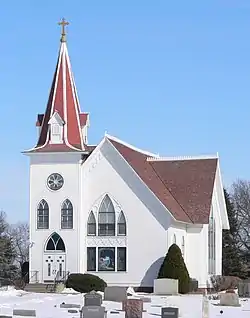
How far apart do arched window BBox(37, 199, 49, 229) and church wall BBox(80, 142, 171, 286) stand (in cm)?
239

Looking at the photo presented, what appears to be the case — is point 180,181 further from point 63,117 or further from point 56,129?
point 56,129

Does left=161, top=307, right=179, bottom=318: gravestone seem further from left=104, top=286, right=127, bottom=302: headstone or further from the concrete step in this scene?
the concrete step

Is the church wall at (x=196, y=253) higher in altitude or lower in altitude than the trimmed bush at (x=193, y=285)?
higher

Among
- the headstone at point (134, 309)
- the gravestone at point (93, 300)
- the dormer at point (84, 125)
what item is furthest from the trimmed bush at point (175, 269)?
the headstone at point (134, 309)

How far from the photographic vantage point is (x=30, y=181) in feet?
187

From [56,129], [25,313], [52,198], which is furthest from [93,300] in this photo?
[56,129]

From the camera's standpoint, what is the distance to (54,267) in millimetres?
55688

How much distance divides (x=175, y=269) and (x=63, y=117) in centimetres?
1282

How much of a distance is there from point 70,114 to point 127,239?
9400 millimetres

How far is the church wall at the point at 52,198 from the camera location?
55844 millimetres

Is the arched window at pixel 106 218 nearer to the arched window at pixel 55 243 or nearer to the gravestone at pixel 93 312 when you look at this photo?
the arched window at pixel 55 243

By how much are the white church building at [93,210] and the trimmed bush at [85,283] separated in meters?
2.06

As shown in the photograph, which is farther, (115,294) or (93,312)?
A: (115,294)

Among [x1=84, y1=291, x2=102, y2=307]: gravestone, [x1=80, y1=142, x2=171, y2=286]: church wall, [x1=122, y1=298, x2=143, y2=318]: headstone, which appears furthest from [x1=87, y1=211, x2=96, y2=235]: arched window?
[x1=122, y1=298, x2=143, y2=318]: headstone
